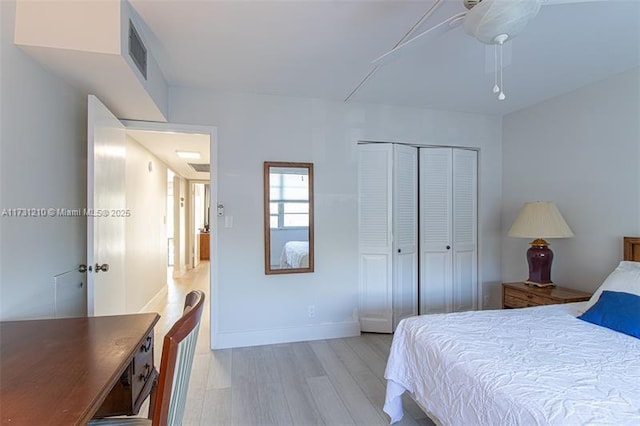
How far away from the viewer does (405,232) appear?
143 inches

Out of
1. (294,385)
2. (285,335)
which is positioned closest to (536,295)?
(294,385)

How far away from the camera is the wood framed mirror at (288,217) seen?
3.21 meters

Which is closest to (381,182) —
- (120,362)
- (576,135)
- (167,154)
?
(576,135)

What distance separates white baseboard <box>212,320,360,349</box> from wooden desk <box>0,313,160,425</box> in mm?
1713

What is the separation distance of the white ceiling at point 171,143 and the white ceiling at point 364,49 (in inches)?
30.7

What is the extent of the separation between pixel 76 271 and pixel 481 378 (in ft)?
8.66

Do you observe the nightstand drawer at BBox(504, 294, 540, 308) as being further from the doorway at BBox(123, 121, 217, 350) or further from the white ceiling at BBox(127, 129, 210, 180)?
the white ceiling at BBox(127, 129, 210, 180)

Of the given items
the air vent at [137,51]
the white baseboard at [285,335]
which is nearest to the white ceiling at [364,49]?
the air vent at [137,51]

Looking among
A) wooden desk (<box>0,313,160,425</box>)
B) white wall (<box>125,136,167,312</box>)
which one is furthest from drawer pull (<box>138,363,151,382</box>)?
white wall (<box>125,136,167,312</box>)

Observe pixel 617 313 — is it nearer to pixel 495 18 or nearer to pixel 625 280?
pixel 625 280

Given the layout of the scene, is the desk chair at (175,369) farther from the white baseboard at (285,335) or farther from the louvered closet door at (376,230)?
the louvered closet door at (376,230)

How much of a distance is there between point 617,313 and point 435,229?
1903 mm

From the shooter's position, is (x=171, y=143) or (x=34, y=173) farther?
(x=171, y=143)

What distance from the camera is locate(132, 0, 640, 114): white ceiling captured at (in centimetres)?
188
